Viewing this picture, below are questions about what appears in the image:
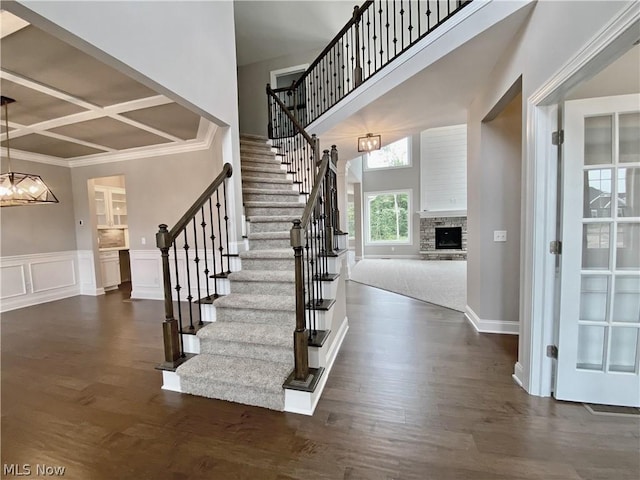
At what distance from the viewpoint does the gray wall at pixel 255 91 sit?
20.9ft

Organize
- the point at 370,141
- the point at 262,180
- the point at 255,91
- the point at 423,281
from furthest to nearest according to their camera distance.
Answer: the point at 255,91 → the point at 423,281 → the point at 370,141 → the point at 262,180

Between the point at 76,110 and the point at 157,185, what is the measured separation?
1.90 m

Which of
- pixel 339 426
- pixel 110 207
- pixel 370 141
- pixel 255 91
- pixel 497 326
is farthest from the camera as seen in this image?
pixel 255 91

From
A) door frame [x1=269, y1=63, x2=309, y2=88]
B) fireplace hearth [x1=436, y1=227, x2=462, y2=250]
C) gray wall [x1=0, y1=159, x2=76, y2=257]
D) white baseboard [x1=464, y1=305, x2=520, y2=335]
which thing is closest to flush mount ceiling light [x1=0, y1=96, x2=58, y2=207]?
gray wall [x1=0, y1=159, x2=76, y2=257]

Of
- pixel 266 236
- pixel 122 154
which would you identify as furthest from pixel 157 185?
pixel 266 236

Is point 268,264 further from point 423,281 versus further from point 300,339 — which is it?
point 423,281

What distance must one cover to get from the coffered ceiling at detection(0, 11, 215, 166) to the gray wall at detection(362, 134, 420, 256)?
6.80 metres

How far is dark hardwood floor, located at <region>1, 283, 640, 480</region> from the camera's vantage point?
141 centimetres

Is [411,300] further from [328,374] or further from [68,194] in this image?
[68,194]

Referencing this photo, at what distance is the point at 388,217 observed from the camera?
10.0 metres

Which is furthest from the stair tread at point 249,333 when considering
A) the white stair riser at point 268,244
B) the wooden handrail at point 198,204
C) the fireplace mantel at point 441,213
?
the fireplace mantel at point 441,213

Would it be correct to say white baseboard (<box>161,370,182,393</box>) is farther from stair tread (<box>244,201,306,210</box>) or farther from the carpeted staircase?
stair tread (<box>244,201,306,210</box>)

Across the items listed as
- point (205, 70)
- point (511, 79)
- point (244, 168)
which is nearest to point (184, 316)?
point (244, 168)

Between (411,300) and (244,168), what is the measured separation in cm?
337
